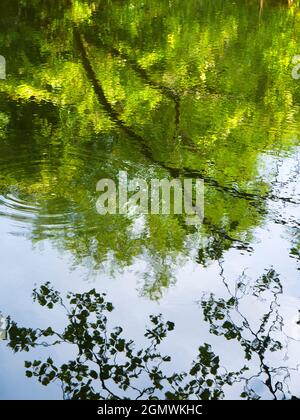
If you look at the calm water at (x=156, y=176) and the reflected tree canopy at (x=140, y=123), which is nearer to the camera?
the calm water at (x=156, y=176)

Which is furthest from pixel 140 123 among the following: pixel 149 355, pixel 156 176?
pixel 149 355

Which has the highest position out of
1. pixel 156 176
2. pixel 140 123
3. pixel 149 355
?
pixel 140 123

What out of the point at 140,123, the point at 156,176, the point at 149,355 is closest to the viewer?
the point at 149,355

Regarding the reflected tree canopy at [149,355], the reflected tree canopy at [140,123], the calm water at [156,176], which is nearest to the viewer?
the reflected tree canopy at [149,355]

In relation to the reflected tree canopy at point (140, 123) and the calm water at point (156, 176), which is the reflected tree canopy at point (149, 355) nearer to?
the calm water at point (156, 176)

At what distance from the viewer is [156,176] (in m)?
6.27

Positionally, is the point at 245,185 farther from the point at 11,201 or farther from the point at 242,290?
the point at 11,201

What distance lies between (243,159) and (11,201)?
271cm

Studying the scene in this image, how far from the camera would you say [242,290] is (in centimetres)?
462

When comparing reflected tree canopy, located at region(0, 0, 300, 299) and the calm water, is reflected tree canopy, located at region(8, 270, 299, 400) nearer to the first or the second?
the calm water

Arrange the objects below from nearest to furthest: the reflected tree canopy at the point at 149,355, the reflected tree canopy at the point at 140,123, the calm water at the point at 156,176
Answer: the reflected tree canopy at the point at 149,355, the calm water at the point at 156,176, the reflected tree canopy at the point at 140,123

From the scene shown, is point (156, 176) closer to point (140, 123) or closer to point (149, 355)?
point (140, 123)

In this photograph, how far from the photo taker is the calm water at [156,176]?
4273 mm

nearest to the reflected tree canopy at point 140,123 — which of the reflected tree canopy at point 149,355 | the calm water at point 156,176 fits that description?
the calm water at point 156,176
